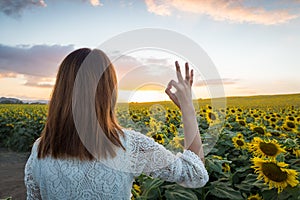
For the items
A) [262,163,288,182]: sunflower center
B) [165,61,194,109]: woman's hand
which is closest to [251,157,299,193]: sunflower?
[262,163,288,182]: sunflower center

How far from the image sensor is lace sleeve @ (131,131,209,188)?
1.42 m

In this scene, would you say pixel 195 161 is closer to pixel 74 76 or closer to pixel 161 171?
pixel 161 171

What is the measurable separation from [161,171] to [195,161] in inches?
5.8

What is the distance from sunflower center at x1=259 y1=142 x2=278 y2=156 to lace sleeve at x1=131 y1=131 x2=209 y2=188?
110 cm

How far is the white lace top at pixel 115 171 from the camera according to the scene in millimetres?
1404

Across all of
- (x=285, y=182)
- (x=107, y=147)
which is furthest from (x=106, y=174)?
(x=285, y=182)

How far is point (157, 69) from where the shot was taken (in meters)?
1.75

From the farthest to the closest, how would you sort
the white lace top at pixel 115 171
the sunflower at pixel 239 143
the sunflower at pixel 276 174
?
the sunflower at pixel 239 143 → the sunflower at pixel 276 174 → the white lace top at pixel 115 171

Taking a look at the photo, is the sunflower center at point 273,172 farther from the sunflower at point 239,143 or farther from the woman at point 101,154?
the sunflower at point 239,143

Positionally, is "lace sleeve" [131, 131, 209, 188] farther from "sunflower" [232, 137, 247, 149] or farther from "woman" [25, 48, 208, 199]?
"sunflower" [232, 137, 247, 149]

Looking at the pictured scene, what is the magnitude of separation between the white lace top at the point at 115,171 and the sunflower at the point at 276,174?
74 cm

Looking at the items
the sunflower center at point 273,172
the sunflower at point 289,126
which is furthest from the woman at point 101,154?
the sunflower at point 289,126

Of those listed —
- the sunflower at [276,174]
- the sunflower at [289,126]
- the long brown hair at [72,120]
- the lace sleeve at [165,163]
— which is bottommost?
the sunflower at [276,174]

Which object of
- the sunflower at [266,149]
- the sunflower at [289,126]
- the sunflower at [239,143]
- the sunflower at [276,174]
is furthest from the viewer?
the sunflower at [289,126]
